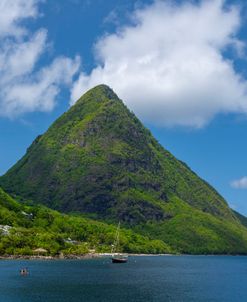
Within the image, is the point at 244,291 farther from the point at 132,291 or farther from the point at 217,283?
the point at 132,291

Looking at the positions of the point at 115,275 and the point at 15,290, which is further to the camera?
the point at 115,275

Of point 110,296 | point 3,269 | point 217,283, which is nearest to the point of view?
point 110,296

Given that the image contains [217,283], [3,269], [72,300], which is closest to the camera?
[72,300]

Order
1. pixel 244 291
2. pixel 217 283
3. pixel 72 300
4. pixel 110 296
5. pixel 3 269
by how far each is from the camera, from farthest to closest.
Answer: pixel 3 269
pixel 217 283
pixel 244 291
pixel 110 296
pixel 72 300

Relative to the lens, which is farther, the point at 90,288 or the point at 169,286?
the point at 169,286

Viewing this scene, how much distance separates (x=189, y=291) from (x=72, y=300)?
42.5 meters

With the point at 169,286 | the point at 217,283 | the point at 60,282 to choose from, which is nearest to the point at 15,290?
the point at 60,282

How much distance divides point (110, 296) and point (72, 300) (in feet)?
41.9

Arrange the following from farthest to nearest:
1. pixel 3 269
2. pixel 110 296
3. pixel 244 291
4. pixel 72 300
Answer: pixel 3 269
pixel 244 291
pixel 110 296
pixel 72 300

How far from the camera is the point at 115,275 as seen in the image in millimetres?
191375

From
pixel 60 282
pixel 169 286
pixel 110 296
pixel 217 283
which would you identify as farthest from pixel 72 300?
pixel 217 283

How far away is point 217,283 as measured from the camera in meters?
180

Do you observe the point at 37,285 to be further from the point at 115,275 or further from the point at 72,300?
the point at 115,275

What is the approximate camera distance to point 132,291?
141500mm
